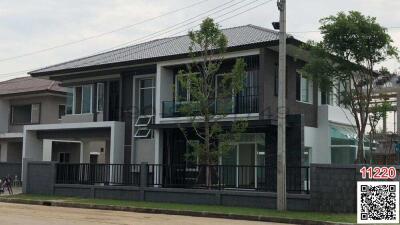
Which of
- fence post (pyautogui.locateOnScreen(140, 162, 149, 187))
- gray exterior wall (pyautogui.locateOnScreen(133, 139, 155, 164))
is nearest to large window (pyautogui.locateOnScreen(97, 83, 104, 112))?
gray exterior wall (pyautogui.locateOnScreen(133, 139, 155, 164))

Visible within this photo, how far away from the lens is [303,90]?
30.1 metres

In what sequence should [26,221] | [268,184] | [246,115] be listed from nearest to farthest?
[26,221] → [268,184] → [246,115]

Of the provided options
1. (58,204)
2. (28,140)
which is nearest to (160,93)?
(58,204)

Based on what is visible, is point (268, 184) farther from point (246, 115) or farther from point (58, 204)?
point (58, 204)

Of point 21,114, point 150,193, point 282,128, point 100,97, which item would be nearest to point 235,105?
point 150,193

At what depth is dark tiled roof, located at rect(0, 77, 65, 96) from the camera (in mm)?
42094

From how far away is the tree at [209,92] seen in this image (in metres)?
25.1

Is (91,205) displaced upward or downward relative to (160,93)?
downward

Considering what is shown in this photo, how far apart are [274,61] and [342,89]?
12.9 ft

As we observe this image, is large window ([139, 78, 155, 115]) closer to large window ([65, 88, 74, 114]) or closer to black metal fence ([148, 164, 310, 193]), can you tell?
large window ([65, 88, 74, 114])

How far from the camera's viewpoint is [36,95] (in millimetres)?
42719

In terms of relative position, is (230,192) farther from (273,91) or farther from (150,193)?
(273,91)

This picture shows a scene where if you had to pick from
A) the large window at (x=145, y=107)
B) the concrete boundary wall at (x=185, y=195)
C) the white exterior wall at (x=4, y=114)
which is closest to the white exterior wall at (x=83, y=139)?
the large window at (x=145, y=107)

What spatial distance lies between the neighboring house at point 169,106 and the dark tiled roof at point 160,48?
0.25ft
